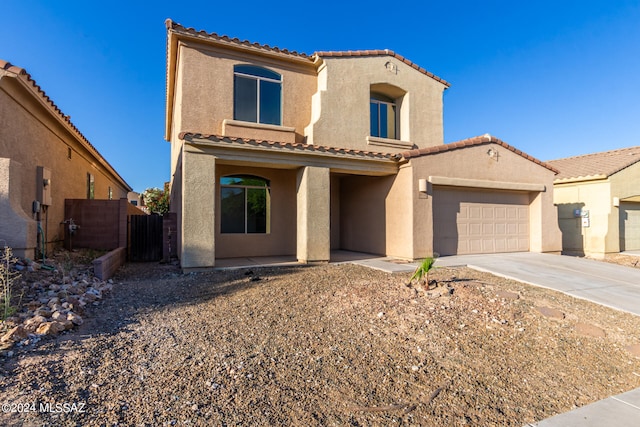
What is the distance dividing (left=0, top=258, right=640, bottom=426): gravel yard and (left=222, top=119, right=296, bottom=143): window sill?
5.94 meters

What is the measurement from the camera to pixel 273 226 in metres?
11.8

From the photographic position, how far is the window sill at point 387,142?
1240 centimetres

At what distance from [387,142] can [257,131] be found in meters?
4.86

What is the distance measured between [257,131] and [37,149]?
235 inches

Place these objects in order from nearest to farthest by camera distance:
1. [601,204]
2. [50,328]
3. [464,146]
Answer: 1. [50,328]
2. [464,146]
3. [601,204]

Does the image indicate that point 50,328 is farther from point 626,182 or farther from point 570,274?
point 626,182

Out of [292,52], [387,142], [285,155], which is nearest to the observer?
[285,155]

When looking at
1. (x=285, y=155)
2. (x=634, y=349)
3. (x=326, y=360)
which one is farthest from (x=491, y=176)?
(x=326, y=360)

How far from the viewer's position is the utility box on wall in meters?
8.45

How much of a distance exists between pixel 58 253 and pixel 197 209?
13.8 feet

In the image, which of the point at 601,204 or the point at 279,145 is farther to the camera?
the point at 601,204

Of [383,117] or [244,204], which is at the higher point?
[383,117]

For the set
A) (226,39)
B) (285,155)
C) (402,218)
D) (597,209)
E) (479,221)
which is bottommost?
(479,221)

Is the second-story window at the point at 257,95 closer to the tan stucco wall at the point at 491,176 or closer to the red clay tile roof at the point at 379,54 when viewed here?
the red clay tile roof at the point at 379,54
